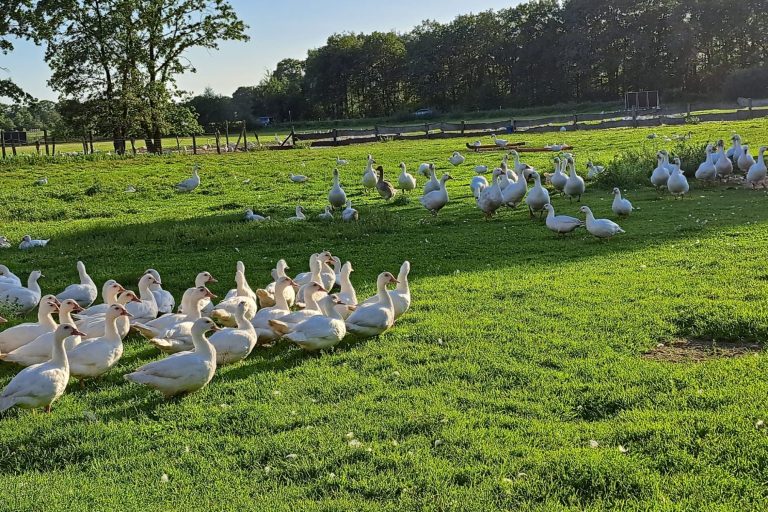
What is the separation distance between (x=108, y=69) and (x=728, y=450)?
42.2m

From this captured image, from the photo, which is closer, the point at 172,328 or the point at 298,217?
the point at 172,328

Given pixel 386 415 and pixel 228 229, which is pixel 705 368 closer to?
pixel 386 415

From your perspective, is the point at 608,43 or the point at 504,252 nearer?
the point at 504,252

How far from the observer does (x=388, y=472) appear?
188 inches

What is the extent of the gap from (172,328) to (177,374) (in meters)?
1.49

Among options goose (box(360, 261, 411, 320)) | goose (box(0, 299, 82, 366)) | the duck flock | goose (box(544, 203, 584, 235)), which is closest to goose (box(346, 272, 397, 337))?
the duck flock

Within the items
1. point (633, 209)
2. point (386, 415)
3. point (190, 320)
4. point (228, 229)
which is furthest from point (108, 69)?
point (386, 415)

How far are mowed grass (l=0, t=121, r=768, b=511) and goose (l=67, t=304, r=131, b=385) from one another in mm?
202

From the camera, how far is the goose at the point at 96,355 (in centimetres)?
679

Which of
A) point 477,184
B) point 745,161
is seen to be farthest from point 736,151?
point 477,184

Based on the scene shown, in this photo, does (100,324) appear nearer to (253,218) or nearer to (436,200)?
(253,218)

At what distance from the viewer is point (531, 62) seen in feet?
282

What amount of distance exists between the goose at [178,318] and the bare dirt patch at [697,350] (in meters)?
5.09

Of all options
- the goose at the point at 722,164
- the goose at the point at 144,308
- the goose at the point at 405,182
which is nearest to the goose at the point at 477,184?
the goose at the point at 405,182
